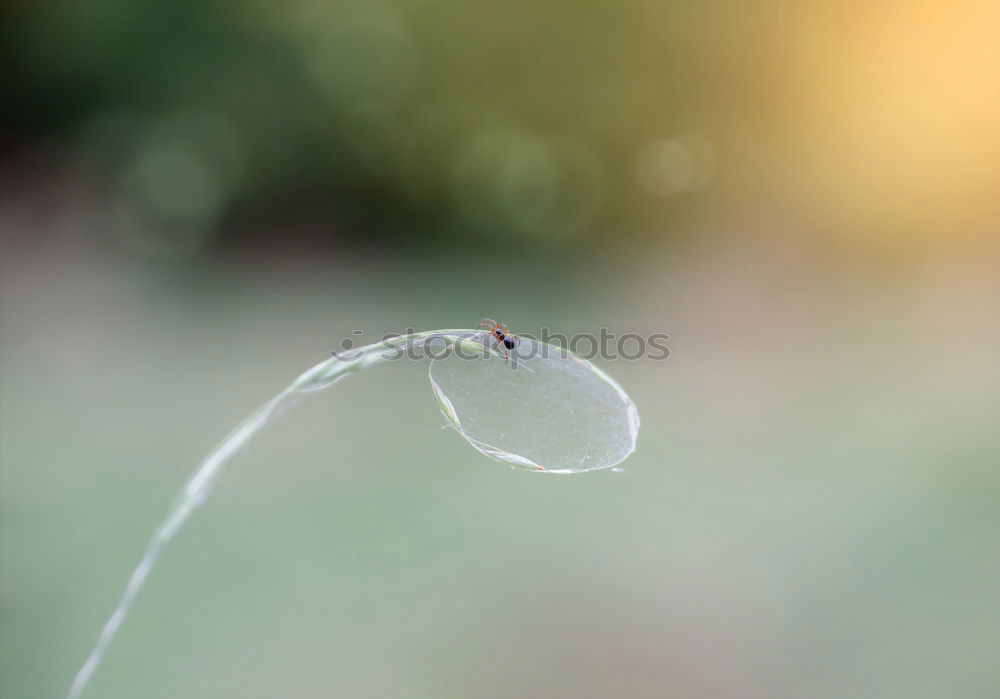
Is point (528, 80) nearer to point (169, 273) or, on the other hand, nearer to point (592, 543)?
point (169, 273)

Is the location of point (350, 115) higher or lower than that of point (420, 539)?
higher

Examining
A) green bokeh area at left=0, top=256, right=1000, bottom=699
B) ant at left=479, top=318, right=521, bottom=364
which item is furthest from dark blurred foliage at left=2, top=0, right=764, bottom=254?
ant at left=479, top=318, right=521, bottom=364

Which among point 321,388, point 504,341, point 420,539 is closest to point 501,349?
point 504,341

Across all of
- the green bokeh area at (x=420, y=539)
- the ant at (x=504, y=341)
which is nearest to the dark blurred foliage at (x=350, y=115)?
the green bokeh area at (x=420, y=539)

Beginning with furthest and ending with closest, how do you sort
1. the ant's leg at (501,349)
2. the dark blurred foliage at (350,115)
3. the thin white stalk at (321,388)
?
the dark blurred foliage at (350,115), the ant's leg at (501,349), the thin white stalk at (321,388)

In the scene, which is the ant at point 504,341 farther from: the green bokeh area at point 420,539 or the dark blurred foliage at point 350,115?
the dark blurred foliage at point 350,115

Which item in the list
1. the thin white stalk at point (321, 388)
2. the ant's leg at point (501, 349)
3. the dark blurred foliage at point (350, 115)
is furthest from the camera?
the dark blurred foliage at point (350, 115)

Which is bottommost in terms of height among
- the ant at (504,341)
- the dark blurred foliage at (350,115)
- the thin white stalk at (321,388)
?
the thin white stalk at (321,388)

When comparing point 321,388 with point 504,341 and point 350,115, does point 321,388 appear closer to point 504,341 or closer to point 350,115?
point 504,341

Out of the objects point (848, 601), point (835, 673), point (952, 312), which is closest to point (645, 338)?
point (952, 312)

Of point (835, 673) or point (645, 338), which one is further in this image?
point (645, 338)

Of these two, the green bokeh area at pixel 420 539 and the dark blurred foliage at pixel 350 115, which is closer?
the green bokeh area at pixel 420 539
